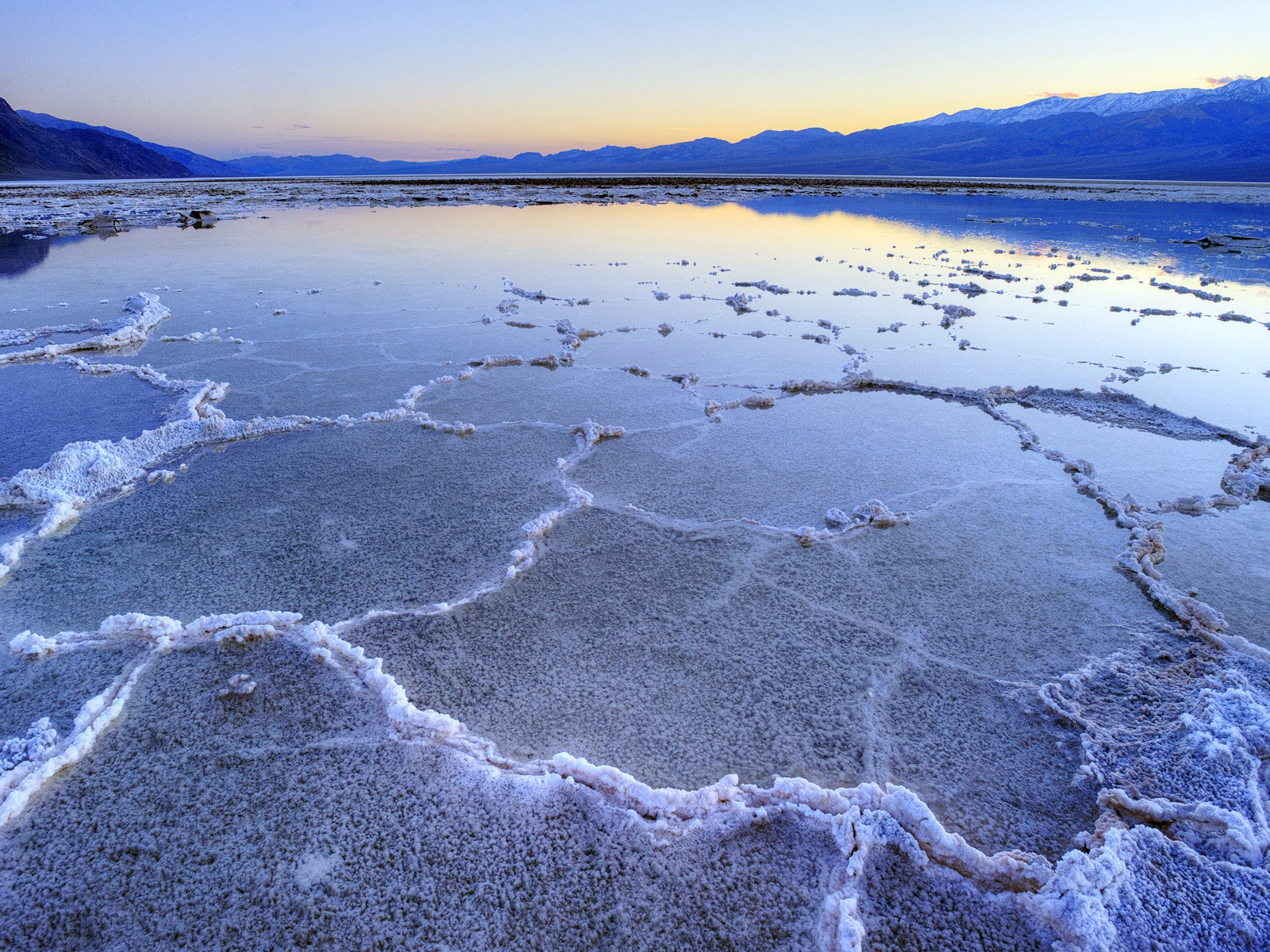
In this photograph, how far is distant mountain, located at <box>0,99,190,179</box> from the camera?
279 ft

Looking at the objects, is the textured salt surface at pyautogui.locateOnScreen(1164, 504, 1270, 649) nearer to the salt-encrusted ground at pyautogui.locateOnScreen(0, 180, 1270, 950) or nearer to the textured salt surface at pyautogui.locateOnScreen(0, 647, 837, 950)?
the salt-encrusted ground at pyautogui.locateOnScreen(0, 180, 1270, 950)

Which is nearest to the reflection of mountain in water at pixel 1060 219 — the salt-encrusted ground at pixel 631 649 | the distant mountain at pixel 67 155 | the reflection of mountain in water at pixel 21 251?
the salt-encrusted ground at pixel 631 649

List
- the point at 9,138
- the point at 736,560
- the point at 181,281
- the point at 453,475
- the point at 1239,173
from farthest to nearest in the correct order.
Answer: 1. the point at 9,138
2. the point at 1239,173
3. the point at 181,281
4. the point at 453,475
5. the point at 736,560

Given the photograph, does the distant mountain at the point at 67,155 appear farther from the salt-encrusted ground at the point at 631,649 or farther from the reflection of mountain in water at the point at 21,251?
the salt-encrusted ground at the point at 631,649

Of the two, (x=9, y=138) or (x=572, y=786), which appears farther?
(x=9, y=138)

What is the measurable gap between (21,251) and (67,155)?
122422 millimetres

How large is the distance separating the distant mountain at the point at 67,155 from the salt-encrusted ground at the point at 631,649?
103m

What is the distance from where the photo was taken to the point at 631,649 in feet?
8.37

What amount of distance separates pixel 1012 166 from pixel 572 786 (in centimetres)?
15306

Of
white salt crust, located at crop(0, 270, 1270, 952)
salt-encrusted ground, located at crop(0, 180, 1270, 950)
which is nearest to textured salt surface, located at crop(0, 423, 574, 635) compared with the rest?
salt-encrusted ground, located at crop(0, 180, 1270, 950)

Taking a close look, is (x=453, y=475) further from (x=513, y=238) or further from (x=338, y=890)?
(x=513, y=238)

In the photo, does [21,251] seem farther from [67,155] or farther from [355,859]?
[67,155]

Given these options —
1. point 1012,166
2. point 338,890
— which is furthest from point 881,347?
point 1012,166

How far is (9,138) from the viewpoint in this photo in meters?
89.9
